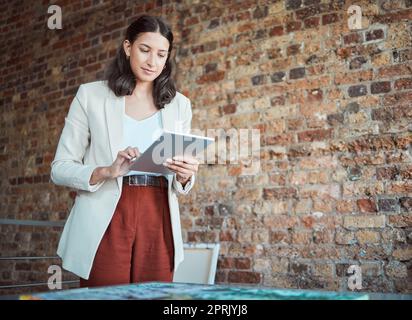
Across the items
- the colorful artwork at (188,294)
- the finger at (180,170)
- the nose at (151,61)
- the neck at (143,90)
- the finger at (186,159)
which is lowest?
the colorful artwork at (188,294)

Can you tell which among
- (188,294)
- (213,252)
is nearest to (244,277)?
(213,252)

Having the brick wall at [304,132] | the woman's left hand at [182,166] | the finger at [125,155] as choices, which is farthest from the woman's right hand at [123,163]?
the brick wall at [304,132]

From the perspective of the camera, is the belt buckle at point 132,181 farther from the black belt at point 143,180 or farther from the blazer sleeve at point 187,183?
the blazer sleeve at point 187,183

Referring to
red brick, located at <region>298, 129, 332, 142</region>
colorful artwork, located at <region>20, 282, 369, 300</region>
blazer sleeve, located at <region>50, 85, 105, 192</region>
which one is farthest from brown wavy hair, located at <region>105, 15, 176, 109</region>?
red brick, located at <region>298, 129, 332, 142</region>

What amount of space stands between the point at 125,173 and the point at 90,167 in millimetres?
135

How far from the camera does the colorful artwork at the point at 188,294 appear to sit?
0.85 m

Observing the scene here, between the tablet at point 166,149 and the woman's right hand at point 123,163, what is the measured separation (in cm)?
2

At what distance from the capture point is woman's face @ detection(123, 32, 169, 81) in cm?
178

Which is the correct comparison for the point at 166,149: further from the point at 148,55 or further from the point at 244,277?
the point at 244,277

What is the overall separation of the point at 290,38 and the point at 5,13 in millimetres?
3832

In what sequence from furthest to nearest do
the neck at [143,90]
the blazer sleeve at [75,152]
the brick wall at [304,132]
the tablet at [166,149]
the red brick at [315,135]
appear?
the red brick at [315,135]
the brick wall at [304,132]
the neck at [143,90]
the blazer sleeve at [75,152]
the tablet at [166,149]

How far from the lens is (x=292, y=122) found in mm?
3240
